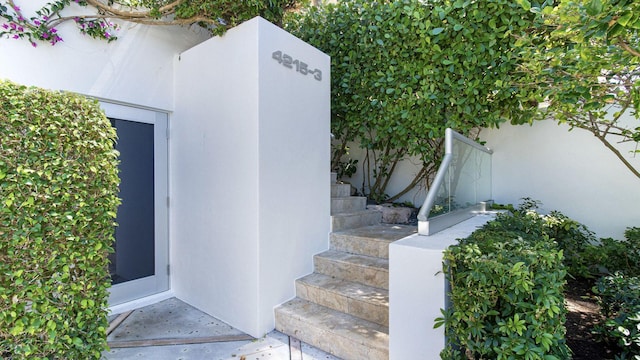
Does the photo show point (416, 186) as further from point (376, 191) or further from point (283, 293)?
point (283, 293)

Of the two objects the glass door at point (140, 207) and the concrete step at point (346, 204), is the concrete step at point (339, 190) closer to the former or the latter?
the concrete step at point (346, 204)

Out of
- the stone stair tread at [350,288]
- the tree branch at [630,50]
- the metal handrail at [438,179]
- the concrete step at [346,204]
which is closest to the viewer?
the tree branch at [630,50]

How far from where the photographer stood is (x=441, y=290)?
86.3 inches

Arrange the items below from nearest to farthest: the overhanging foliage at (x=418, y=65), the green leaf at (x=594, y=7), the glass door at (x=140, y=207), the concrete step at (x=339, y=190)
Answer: the green leaf at (x=594, y=7) < the overhanging foliage at (x=418, y=65) < the glass door at (x=140, y=207) < the concrete step at (x=339, y=190)

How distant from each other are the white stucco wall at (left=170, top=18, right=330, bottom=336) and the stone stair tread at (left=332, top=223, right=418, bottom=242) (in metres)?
0.45

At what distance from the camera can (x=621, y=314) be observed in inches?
98.7

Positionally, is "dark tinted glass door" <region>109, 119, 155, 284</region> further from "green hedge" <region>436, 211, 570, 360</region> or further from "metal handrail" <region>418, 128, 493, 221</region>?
"green hedge" <region>436, 211, 570, 360</region>

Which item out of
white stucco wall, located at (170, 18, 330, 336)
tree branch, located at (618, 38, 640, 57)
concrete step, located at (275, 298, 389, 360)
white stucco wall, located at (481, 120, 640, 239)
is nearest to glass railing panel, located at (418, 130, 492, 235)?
white stucco wall, located at (481, 120, 640, 239)

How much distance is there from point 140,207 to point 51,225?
2.20 meters

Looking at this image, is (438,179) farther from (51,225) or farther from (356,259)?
(51,225)

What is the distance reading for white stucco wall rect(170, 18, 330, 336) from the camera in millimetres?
3482

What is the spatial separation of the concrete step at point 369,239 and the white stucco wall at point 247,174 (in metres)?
0.24

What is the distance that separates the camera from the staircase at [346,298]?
9.91ft

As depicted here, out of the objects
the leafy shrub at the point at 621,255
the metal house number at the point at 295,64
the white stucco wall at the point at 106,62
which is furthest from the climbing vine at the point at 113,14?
the leafy shrub at the point at 621,255
